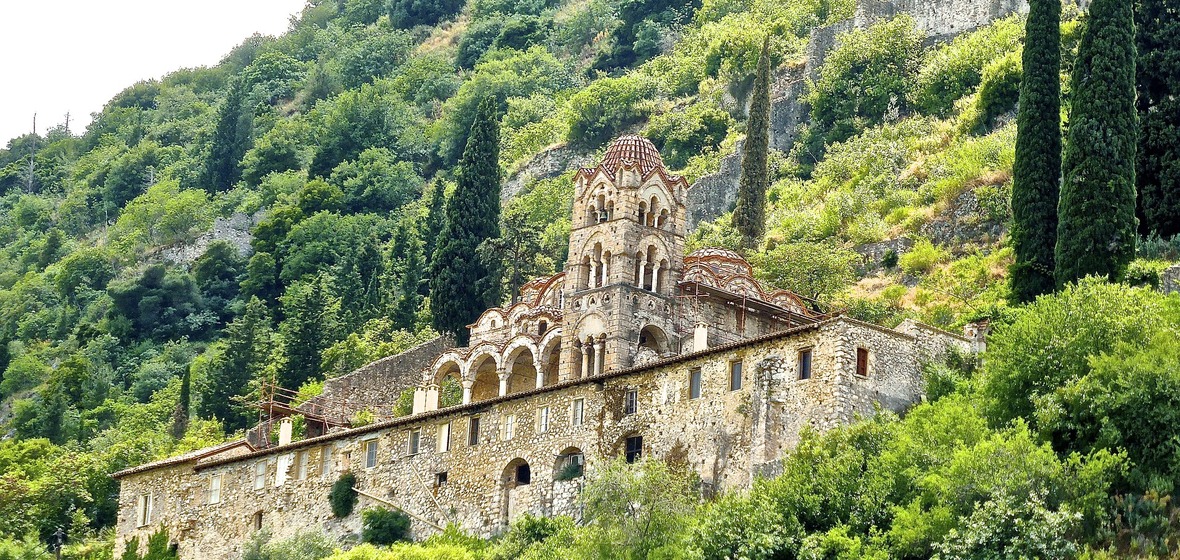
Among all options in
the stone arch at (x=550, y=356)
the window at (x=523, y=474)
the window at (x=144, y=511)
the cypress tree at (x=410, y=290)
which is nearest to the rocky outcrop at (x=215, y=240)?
the cypress tree at (x=410, y=290)

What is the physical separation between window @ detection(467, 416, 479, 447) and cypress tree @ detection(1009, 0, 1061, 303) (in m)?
17.2

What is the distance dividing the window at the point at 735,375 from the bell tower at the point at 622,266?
911cm

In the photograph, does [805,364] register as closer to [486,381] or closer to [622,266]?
[622,266]

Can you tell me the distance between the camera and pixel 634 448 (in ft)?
210

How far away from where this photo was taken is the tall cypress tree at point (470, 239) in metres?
86.7

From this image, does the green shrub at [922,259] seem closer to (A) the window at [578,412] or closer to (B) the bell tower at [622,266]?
(B) the bell tower at [622,266]

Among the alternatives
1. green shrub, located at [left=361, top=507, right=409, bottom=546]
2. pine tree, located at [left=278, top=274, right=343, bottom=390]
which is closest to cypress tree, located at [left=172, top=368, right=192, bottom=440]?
pine tree, located at [left=278, top=274, right=343, bottom=390]

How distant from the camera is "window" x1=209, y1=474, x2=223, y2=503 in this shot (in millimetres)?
76062

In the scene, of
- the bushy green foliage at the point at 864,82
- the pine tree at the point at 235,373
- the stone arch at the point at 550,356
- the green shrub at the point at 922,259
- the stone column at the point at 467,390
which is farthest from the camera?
the bushy green foliage at the point at 864,82

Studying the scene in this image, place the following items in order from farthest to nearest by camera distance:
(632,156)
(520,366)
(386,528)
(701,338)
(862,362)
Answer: (520,366)
(632,156)
(386,528)
(701,338)
(862,362)

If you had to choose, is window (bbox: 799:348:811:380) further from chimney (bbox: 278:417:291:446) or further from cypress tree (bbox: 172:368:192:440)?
cypress tree (bbox: 172:368:192:440)

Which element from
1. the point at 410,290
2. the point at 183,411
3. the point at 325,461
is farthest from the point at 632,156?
the point at 183,411

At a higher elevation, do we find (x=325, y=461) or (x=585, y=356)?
(x=585, y=356)

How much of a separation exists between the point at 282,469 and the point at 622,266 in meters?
13.5
